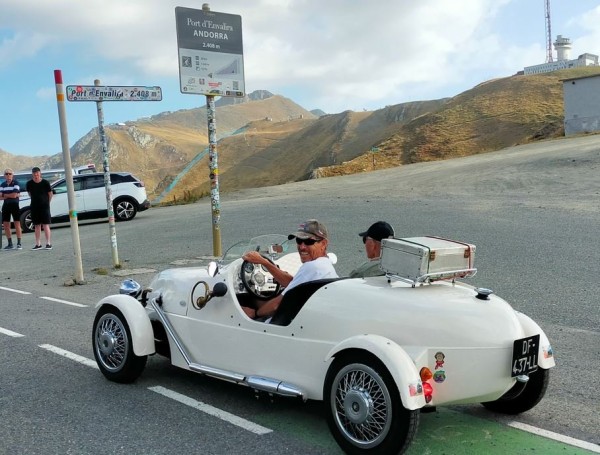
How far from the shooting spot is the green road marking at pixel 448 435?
374 cm

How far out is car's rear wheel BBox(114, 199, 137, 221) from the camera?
21219mm

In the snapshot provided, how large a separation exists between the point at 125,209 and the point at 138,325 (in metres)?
17.0

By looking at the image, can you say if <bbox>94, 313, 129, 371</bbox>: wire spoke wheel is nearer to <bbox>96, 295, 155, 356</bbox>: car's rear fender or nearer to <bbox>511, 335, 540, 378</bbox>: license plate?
<bbox>96, 295, 155, 356</bbox>: car's rear fender

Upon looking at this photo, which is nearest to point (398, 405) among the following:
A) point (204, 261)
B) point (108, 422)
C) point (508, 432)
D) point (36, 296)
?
point (508, 432)

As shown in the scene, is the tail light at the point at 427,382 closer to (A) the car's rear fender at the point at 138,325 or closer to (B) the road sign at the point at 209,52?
(A) the car's rear fender at the point at 138,325

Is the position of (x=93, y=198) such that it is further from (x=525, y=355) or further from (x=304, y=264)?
(x=525, y=355)

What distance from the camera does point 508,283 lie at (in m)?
8.71

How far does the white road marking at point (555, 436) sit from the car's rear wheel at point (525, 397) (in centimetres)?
12

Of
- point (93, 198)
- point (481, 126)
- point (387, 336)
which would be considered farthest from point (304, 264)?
point (481, 126)

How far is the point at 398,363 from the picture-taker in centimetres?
345

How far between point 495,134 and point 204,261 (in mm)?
48209

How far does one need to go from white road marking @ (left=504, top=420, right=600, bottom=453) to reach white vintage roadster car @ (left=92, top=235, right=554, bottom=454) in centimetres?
16

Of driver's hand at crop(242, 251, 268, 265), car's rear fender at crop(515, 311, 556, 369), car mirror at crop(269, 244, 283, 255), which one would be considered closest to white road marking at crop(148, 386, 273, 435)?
driver's hand at crop(242, 251, 268, 265)

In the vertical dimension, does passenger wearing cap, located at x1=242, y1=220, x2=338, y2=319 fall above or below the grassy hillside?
below
